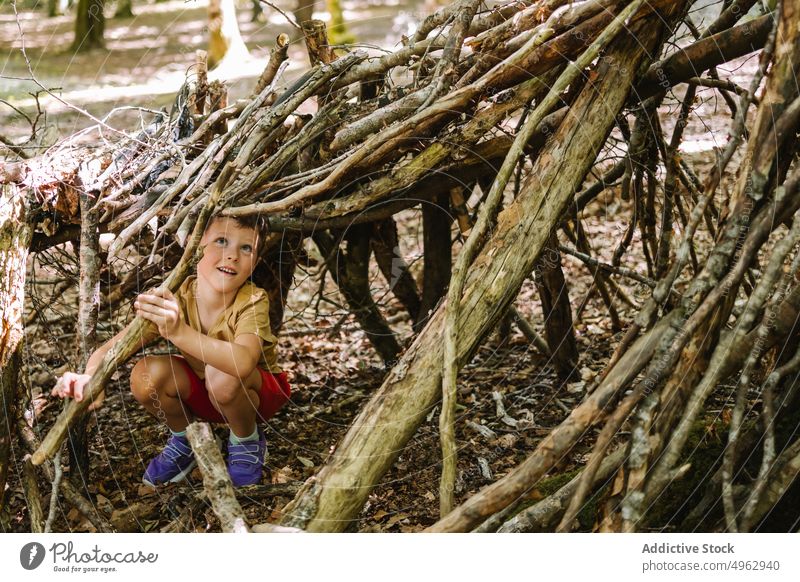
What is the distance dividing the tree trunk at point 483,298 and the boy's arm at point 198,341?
37cm

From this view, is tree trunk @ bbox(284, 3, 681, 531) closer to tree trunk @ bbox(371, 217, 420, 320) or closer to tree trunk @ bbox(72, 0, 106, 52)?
tree trunk @ bbox(371, 217, 420, 320)

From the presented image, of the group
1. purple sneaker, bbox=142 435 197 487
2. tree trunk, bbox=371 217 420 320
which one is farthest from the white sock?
tree trunk, bbox=371 217 420 320

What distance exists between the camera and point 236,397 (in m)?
2.21

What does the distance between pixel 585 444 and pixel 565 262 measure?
1497 mm

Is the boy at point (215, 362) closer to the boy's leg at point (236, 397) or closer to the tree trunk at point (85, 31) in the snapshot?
the boy's leg at point (236, 397)

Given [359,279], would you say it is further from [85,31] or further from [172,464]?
[85,31]

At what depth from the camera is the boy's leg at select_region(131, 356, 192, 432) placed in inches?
87.2

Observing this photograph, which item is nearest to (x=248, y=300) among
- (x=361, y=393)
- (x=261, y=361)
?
(x=261, y=361)

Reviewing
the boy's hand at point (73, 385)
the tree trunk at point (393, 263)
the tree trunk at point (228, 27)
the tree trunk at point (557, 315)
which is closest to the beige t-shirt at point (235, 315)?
the boy's hand at point (73, 385)

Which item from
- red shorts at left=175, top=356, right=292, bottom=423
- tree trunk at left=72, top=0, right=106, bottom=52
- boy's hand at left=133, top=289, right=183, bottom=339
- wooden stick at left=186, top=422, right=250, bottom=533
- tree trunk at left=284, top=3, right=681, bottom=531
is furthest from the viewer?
tree trunk at left=72, top=0, right=106, bottom=52

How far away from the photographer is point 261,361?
7.55ft

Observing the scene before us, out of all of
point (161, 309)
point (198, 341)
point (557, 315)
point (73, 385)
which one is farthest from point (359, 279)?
point (73, 385)

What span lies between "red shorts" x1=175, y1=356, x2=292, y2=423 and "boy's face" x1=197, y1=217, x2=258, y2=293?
0.29 meters
